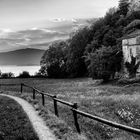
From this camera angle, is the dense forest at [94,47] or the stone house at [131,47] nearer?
the stone house at [131,47]

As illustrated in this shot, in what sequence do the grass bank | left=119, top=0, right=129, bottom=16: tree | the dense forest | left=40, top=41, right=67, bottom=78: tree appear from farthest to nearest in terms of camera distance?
left=40, top=41, right=67, bottom=78: tree → left=119, top=0, right=129, bottom=16: tree → the dense forest → the grass bank

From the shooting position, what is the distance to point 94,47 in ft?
293

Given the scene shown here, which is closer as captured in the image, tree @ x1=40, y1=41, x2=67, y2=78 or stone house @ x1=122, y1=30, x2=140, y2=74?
stone house @ x1=122, y1=30, x2=140, y2=74

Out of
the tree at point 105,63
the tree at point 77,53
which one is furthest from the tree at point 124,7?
the tree at point 105,63

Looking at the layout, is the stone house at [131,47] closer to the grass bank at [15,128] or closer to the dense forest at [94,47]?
the dense forest at [94,47]

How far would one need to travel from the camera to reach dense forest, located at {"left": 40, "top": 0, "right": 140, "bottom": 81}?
71062mm

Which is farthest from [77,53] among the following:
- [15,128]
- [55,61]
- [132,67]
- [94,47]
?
[15,128]

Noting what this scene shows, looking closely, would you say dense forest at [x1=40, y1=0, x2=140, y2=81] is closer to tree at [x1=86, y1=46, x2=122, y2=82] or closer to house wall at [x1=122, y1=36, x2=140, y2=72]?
tree at [x1=86, y1=46, x2=122, y2=82]

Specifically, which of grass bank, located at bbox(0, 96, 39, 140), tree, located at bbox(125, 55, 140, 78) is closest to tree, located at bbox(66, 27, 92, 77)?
tree, located at bbox(125, 55, 140, 78)

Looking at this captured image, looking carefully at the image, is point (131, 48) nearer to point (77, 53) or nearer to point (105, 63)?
point (105, 63)

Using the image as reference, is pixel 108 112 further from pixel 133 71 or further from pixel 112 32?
pixel 112 32

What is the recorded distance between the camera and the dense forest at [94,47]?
233 feet

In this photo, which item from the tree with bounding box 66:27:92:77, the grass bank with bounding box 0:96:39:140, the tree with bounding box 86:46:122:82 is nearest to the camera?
the grass bank with bounding box 0:96:39:140

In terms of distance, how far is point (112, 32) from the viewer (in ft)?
290
